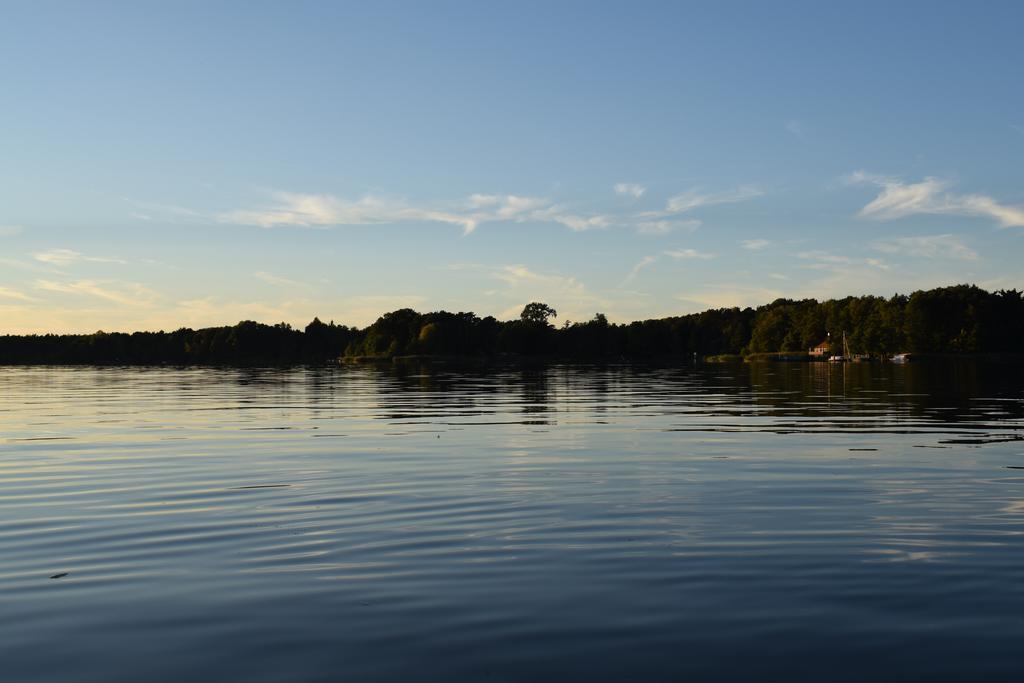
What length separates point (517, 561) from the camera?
556 inches

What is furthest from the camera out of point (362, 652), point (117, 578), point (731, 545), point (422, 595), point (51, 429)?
point (51, 429)

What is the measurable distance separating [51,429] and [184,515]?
83.2 feet

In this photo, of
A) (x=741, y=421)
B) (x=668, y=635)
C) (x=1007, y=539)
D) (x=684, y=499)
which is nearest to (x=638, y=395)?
(x=741, y=421)

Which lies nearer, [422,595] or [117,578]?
[422,595]

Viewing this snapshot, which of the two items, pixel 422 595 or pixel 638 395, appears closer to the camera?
pixel 422 595

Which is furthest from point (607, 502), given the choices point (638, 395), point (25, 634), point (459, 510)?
point (638, 395)

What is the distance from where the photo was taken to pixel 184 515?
18.8 m

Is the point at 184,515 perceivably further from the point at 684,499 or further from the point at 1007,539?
the point at 1007,539

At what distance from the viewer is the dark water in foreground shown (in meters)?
9.74

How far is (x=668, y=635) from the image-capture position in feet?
33.9

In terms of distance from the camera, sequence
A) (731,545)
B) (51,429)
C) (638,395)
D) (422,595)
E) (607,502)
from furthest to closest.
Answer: (638,395)
(51,429)
(607,502)
(731,545)
(422,595)

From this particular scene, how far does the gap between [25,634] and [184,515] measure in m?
8.15

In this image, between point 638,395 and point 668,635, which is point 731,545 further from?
point 638,395

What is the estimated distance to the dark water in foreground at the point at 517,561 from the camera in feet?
32.0
